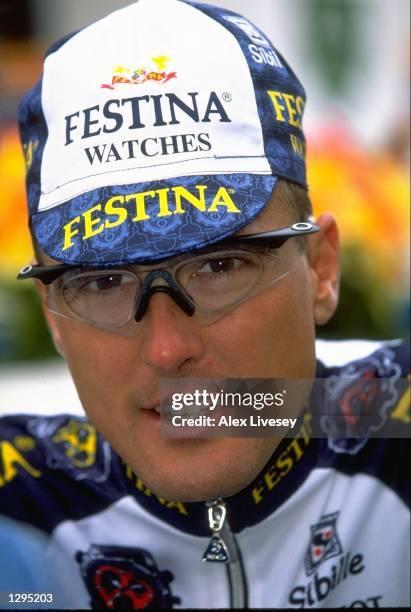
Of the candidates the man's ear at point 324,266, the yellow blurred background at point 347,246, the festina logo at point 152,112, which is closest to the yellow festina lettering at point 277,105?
the festina logo at point 152,112

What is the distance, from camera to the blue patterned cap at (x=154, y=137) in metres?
1.40

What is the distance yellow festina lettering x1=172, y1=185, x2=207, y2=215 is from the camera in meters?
1.40

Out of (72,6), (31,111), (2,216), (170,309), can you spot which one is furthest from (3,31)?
(170,309)

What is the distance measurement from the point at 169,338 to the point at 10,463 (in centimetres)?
70

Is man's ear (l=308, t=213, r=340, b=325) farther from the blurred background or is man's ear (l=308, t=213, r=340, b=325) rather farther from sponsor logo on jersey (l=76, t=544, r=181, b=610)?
the blurred background

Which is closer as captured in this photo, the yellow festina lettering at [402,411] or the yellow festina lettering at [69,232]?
the yellow festina lettering at [69,232]

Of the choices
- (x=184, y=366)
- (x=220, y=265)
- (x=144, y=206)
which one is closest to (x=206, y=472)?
(x=184, y=366)

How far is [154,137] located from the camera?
4.78 feet

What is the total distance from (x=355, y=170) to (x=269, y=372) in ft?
8.69

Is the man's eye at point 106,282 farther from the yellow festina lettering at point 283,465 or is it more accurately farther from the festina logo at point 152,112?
the yellow festina lettering at point 283,465

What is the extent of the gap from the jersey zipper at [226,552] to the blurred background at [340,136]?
1705 mm

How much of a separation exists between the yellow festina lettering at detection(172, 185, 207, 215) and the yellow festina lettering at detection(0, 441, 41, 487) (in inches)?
30.3

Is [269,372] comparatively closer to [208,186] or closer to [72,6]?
[208,186]

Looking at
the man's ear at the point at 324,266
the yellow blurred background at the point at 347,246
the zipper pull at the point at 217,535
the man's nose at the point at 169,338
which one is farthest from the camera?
the yellow blurred background at the point at 347,246
